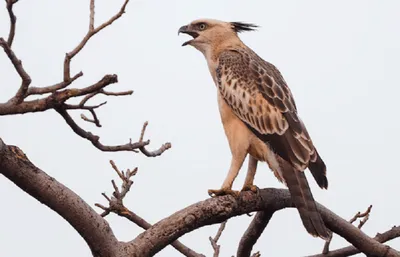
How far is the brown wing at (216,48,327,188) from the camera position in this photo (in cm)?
575

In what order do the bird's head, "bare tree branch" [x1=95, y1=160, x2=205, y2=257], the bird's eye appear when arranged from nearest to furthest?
1. "bare tree branch" [x1=95, y1=160, x2=205, y2=257]
2. the bird's head
3. the bird's eye

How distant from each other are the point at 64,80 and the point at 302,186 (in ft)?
8.64

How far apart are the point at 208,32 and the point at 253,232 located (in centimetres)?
221

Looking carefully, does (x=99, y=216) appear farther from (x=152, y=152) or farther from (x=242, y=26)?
(x=242, y=26)

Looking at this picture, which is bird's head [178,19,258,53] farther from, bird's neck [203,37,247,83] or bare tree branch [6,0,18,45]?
bare tree branch [6,0,18,45]

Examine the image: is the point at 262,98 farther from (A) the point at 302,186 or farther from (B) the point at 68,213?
(B) the point at 68,213

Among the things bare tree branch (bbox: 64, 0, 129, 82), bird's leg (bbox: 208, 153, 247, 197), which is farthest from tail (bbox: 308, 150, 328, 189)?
bare tree branch (bbox: 64, 0, 129, 82)

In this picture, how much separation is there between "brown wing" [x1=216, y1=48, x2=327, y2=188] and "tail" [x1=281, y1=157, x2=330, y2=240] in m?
0.09

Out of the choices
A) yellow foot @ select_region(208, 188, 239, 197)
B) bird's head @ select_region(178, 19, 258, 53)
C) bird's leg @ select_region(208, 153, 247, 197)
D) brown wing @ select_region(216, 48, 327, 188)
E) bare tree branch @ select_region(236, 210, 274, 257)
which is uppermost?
bird's head @ select_region(178, 19, 258, 53)

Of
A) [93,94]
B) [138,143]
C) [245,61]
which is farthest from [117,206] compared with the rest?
[245,61]

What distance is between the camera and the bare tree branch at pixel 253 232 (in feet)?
18.7

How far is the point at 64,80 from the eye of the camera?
135 inches

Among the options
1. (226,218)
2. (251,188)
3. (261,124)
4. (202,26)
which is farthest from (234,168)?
(202,26)

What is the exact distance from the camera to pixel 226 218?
5.07 m
